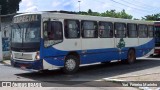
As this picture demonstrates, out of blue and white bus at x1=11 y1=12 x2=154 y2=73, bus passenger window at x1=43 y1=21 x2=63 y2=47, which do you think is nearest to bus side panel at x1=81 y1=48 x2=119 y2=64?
blue and white bus at x1=11 y1=12 x2=154 y2=73

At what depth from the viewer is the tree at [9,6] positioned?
6531 cm

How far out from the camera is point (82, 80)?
44.2ft

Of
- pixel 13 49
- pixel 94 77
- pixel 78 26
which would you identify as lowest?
pixel 94 77

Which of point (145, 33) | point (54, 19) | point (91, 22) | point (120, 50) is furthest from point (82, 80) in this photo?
point (145, 33)

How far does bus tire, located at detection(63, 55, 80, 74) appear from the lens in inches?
606

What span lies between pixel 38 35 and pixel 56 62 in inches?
59.0

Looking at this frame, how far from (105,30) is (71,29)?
308 cm

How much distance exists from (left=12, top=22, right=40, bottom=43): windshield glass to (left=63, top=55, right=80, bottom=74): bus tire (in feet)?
6.51

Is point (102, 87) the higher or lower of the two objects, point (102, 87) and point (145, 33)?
the lower

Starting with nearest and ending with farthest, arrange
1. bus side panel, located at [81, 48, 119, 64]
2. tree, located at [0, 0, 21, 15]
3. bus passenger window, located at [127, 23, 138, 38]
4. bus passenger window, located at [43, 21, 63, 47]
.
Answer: bus passenger window, located at [43, 21, 63, 47], bus side panel, located at [81, 48, 119, 64], bus passenger window, located at [127, 23, 138, 38], tree, located at [0, 0, 21, 15]

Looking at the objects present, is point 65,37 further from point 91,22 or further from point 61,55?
point 91,22

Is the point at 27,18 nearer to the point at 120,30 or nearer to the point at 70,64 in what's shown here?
the point at 70,64

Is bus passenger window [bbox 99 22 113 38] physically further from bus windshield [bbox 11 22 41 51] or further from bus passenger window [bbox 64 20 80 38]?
bus windshield [bbox 11 22 41 51]

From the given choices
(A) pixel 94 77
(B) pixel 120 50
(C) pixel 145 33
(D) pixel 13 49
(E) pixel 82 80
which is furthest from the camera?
(C) pixel 145 33
